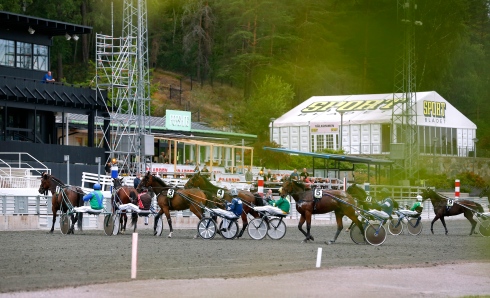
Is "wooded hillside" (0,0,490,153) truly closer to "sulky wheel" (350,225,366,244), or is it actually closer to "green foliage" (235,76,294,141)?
"green foliage" (235,76,294,141)

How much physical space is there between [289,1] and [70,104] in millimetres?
41982

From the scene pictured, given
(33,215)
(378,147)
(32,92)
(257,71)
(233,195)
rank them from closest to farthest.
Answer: (257,71)
(378,147)
(233,195)
(33,215)
(32,92)

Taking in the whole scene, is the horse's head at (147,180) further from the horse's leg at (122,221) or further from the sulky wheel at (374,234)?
the sulky wheel at (374,234)

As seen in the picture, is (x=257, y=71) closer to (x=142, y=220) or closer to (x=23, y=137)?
(x=142, y=220)

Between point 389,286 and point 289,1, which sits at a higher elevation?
point 289,1

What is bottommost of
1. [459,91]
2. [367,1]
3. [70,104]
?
[459,91]

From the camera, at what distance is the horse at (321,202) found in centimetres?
2228

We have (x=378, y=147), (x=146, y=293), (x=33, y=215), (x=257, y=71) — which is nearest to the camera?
(x=257, y=71)

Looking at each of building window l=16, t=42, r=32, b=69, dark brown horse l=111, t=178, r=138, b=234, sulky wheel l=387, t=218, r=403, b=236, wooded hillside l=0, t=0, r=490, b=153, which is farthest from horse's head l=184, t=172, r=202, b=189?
wooded hillside l=0, t=0, r=490, b=153

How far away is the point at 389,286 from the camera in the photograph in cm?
1074

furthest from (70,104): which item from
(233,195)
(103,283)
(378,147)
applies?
(378,147)

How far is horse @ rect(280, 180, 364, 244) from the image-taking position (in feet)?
73.1

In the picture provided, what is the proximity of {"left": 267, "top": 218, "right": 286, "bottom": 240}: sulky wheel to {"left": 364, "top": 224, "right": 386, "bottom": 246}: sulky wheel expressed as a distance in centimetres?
325

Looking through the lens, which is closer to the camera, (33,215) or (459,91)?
(459,91)
